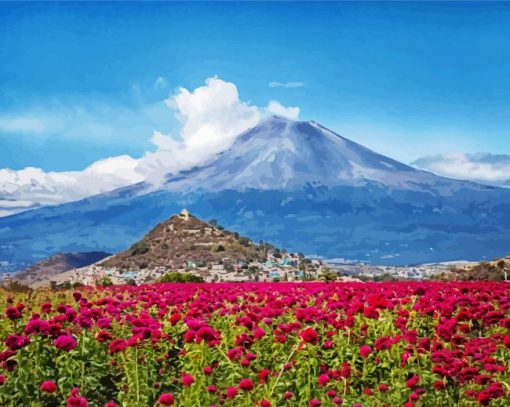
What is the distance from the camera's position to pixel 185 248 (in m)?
66.9

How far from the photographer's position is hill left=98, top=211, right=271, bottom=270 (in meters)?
62.4

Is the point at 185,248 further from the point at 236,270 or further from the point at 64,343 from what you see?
the point at 64,343

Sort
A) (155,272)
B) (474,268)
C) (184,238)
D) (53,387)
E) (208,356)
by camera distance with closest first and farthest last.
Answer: (53,387)
(208,356)
(474,268)
(155,272)
(184,238)

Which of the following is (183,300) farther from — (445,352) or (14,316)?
(445,352)

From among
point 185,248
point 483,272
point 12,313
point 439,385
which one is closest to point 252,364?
point 439,385

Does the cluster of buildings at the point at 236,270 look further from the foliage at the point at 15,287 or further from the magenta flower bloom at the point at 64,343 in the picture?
the magenta flower bloom at the point at 64,343

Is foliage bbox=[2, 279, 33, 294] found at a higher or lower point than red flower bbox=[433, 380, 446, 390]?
lower

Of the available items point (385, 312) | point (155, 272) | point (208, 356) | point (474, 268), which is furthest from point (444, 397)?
point (155, 272)

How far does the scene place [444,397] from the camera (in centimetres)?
700

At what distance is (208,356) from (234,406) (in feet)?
5.57

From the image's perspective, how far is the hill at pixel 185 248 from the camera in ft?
205

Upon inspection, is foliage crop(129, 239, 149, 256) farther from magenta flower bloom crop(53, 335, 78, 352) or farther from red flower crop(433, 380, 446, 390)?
red flower crop(433, 380, 446, 390)

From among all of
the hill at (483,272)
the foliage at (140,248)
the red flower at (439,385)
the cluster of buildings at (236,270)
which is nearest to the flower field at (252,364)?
the red flower at (439,385)

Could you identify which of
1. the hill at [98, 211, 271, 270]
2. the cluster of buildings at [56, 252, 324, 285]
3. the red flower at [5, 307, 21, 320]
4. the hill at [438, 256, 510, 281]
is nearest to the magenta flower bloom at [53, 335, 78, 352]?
the red flower at [5, 307, 21, 320]
